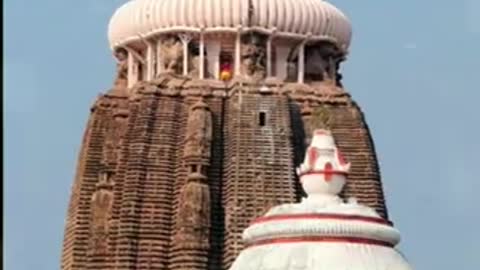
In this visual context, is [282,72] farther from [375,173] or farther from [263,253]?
[263,253]

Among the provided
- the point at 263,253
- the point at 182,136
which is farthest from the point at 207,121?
the point at 263,253

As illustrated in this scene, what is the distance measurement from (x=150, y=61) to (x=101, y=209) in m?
4.47

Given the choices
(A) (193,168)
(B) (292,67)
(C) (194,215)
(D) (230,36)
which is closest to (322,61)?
(B) (292,67)

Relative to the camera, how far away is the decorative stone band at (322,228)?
10.1 m

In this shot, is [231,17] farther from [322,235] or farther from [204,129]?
[322,235]

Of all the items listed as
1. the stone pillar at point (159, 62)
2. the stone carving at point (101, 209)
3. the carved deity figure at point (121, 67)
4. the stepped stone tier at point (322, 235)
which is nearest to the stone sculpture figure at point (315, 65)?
the stone pillar at point (159, 62)

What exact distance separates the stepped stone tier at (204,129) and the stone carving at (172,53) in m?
0.02

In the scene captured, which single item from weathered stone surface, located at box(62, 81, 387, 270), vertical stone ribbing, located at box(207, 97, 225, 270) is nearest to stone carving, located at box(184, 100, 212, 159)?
weathered stone surface, located at box(62, 81, 387, 270)

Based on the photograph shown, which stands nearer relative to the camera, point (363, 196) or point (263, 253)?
point (263, 253)

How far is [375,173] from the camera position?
3978 centimetres

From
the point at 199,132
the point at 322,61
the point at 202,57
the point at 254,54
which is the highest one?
the point at 322,61

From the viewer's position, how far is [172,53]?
40.5 meters

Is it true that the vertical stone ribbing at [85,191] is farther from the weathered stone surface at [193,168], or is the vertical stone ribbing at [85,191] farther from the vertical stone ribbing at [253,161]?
the vertical stone ribbing at [253,161]

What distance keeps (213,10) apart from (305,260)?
1201 inches
